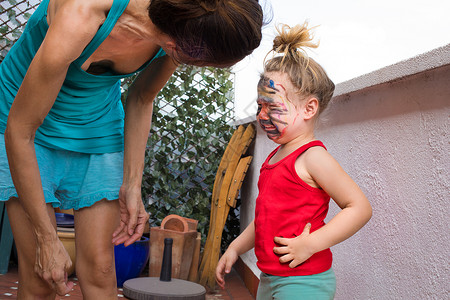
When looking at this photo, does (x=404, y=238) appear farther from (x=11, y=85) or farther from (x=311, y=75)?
(x=11, y=85)

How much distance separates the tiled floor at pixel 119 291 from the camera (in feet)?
9.56

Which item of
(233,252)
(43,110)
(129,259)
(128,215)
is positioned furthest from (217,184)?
(43,110)

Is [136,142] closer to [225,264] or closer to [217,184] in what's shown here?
[225,264]

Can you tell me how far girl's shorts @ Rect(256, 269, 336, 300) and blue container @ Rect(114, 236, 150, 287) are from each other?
218 cm

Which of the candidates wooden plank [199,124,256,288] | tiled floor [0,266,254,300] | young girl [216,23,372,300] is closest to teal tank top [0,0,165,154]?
young girl [216,23,372,300]

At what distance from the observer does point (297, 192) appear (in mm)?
1272

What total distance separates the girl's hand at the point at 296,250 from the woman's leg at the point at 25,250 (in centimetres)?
73

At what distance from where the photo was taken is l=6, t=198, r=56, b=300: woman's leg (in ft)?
4.53

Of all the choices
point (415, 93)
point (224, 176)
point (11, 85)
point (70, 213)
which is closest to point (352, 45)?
point (224, 176)

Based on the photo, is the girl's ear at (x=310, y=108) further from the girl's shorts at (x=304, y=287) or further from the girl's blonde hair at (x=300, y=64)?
the girl's shorts at (x=304, y=287)

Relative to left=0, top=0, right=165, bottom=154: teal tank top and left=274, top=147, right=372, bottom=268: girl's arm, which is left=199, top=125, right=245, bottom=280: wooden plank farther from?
left=274, top=147, right=372, bottom=268: girl's arm

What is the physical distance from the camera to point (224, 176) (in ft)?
11.8

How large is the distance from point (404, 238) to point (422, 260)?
104mm

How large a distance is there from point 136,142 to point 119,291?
6.44 ft
